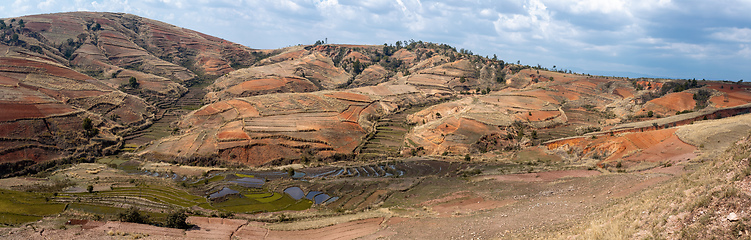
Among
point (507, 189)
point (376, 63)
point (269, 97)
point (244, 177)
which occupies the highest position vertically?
point (376, 63)

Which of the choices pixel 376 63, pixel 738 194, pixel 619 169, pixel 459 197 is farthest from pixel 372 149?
pixel 376 63

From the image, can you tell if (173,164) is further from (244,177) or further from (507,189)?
(507,189)

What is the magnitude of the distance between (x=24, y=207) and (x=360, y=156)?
37.5 metres

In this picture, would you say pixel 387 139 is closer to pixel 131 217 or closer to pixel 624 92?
pixel 131 217

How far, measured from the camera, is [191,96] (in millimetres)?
98375

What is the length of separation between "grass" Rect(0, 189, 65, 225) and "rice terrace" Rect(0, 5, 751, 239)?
0.80 ft

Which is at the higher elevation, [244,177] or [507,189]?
[507,189]

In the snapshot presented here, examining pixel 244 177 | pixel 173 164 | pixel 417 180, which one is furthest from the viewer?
pixel 173 164

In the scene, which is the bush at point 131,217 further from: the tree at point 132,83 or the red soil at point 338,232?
the tree at point 132,83

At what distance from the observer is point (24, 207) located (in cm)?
3180

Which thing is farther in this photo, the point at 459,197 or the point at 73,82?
the point at 73,82

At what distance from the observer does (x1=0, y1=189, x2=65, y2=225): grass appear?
29119 mm

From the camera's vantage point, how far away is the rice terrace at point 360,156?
23938 mm

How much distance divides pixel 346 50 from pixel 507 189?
12910 cm
